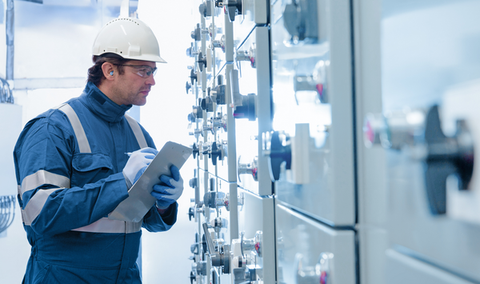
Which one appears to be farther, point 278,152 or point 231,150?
point 231,150

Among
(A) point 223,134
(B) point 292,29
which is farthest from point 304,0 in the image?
(A) point 223,134

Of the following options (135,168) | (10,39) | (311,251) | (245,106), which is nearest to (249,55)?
Answer: (245,106)

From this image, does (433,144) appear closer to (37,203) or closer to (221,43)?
(221,43)

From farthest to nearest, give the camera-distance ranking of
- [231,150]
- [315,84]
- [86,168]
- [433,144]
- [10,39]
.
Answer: [10,39] < [86,168] < [231,150] < [315,84] < [433,144]

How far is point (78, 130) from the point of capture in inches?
65.2

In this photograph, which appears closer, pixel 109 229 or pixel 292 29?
pixel 292 29

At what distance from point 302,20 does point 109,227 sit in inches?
54.9

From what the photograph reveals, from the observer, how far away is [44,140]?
1519 millimetres

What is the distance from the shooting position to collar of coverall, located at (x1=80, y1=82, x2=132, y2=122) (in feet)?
5.91

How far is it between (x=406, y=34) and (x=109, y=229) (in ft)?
5.18

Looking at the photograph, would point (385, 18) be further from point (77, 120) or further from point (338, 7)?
point (77, 120)

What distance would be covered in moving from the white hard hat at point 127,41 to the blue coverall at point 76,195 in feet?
0.71

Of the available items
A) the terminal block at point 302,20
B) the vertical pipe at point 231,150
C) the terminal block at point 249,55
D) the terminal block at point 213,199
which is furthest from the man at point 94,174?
the terminal block at point 302,20

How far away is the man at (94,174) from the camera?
57.7 inches
